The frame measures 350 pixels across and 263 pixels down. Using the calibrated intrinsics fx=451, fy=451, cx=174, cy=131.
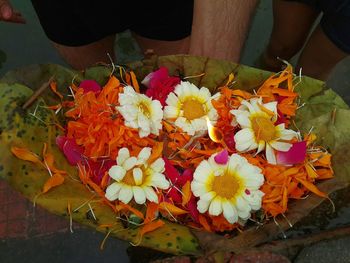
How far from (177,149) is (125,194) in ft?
0.90

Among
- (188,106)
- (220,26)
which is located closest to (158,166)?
(188,106)

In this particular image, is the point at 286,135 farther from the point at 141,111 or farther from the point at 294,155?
the point at 141,111

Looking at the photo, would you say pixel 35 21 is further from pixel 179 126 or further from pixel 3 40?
pixel 179 126

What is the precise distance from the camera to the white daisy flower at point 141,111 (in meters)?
1.58

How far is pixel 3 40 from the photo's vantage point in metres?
3.34

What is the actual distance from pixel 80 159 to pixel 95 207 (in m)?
0.21

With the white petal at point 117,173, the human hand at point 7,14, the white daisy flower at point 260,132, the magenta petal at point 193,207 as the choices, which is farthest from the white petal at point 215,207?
the human hand at point 7,14

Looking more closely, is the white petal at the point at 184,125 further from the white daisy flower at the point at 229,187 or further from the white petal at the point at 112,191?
the white petal at the point at 112,191

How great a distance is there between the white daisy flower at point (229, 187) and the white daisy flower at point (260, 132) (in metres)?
0.07

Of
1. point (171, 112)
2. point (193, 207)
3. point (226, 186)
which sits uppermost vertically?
point (171, 112)

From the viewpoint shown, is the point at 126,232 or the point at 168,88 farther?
the point at 168,88

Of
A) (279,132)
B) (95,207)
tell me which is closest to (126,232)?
(95,207)

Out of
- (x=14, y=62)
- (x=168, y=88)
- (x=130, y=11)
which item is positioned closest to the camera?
(x=168, y=88)

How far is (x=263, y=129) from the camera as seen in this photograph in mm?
1572
